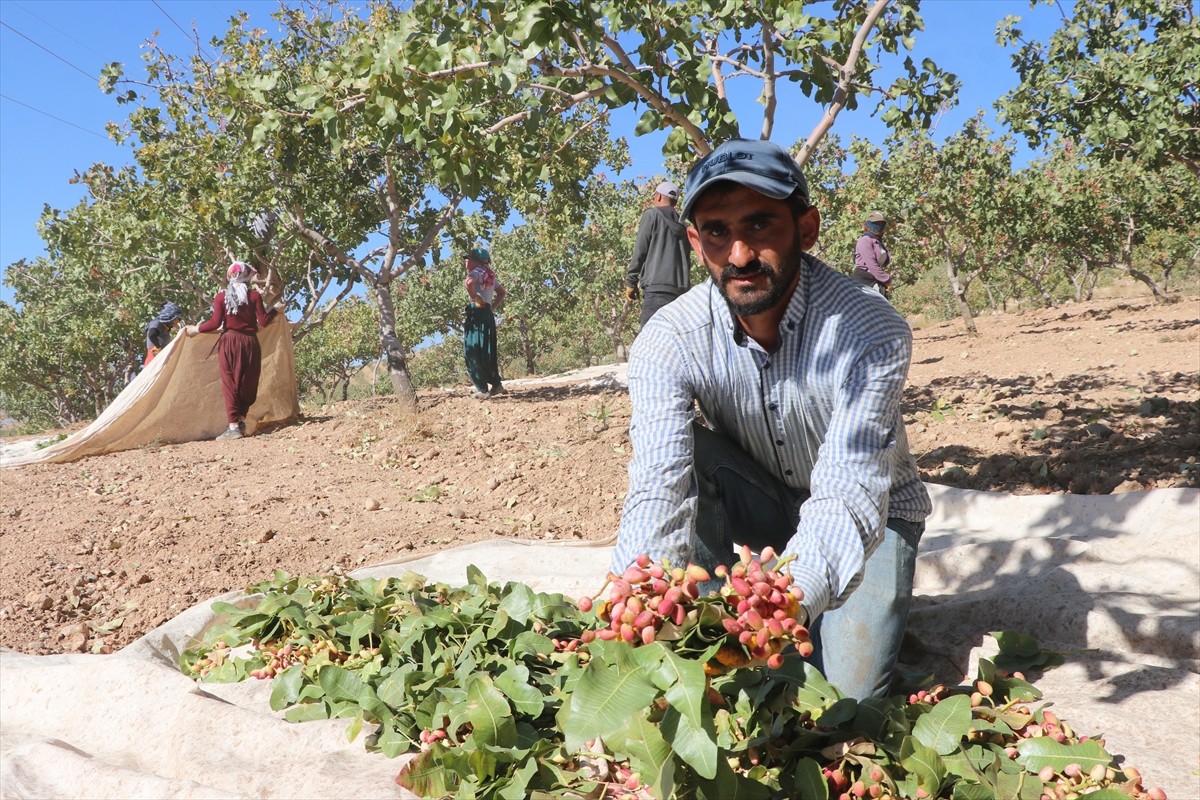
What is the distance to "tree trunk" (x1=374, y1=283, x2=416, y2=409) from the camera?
9.84 metres

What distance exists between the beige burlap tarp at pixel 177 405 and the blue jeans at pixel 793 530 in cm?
749

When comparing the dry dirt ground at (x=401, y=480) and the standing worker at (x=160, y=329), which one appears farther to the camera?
the standing worker at (x=160, y=329)

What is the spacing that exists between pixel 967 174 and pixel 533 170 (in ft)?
48.6

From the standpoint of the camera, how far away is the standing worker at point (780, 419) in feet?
6.38

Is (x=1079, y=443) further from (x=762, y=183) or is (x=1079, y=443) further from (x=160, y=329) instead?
(x=160, y=329)

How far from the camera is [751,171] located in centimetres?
198

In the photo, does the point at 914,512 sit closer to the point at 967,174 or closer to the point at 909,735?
the point at 909,735

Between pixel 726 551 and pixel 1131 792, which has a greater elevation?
pixel 726 551

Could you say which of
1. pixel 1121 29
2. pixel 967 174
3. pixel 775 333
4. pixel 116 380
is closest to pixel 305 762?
pixel 775 333

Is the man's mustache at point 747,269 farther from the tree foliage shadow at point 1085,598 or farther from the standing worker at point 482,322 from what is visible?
the standing worker at point 482,322

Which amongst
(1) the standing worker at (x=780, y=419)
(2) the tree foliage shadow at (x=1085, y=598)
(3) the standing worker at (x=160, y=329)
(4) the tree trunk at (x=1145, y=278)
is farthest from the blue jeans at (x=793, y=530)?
(4) the tree trunk at (x=1145, y=278)

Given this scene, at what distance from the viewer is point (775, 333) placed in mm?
2307

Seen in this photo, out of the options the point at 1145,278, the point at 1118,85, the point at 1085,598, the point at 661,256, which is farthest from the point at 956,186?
the point at 1085,598

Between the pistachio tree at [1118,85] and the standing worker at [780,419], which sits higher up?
the pistachio tree at [1118,85]
